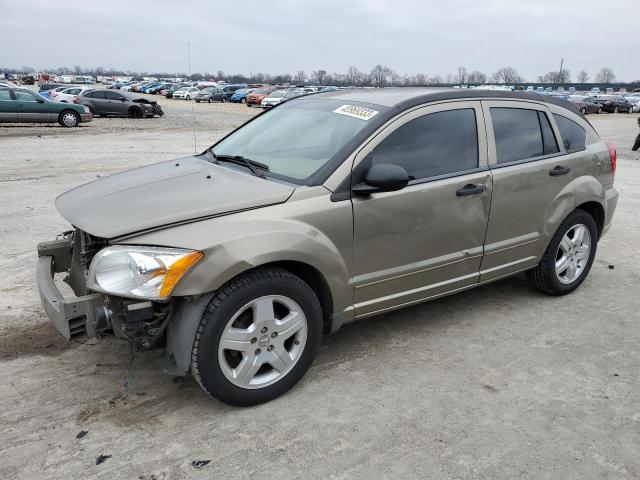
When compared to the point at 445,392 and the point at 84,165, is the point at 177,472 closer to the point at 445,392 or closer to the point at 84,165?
the point at 445,392

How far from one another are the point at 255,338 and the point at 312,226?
0.71 meters

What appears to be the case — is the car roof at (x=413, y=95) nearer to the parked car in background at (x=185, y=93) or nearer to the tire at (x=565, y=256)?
the tire at (x=565, y=256)

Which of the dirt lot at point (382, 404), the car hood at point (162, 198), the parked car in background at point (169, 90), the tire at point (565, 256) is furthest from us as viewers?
the parked car in background at point (169, 90)

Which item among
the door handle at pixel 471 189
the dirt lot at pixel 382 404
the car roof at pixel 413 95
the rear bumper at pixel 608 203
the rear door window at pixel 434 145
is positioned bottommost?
the dirt lot at pixel 382 404

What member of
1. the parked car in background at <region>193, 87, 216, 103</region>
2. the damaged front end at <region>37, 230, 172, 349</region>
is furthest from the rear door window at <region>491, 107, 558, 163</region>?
the parked car in background at <region>193, 87, 216, 103</region>

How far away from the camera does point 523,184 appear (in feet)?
14.0

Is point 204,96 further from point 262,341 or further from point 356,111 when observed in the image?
point 262,341

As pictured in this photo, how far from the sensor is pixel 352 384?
3.44 metres

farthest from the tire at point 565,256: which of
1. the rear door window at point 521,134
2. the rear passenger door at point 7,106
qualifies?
the rear passenger door at point 7,106

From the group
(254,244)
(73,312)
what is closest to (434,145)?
(254,244)

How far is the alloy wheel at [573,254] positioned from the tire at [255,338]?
2.60m

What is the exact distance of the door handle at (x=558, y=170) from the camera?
448 cm

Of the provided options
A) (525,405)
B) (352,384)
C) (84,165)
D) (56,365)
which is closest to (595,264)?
(525,405)

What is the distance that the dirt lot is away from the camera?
2.73 m
